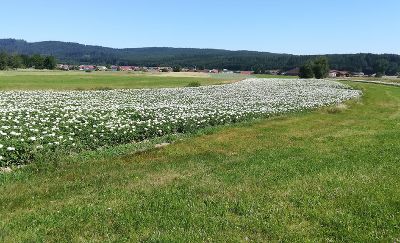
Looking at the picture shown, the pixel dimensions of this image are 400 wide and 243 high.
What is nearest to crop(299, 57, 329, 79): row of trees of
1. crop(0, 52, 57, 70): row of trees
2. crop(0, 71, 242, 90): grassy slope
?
crop(0, 71, 242, 90): grassy slope

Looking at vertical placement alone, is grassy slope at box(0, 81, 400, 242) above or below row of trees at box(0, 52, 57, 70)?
above

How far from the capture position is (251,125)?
2561 cm

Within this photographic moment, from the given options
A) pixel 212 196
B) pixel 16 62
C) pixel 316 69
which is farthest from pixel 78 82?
pixel 16 62

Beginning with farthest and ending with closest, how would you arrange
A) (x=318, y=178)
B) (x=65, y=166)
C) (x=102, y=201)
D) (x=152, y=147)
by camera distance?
(x=152, y=147) → (x=65, y=166) → (x=318, y=178) → (x=102, y=201)

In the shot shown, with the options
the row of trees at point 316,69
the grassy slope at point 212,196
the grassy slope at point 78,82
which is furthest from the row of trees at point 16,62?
the grassy slope at point 212,196

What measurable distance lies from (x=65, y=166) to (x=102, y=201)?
4026 millimetres

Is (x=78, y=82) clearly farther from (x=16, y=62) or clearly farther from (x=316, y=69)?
(x=16, y=62)

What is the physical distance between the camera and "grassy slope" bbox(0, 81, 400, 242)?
28.0 feet

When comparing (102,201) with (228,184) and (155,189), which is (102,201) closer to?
(155,189)

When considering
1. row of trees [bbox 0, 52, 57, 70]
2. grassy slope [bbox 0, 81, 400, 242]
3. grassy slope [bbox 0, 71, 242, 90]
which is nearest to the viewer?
grassy slope [bbox 0, 81, 400, 242]

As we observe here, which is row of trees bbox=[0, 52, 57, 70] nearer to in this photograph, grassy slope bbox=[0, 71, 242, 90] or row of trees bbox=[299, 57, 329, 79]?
grassy slope bbox=[0, 71, 242, 90]

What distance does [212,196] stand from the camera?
1073 centimetres

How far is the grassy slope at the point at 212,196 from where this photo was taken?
8.55m

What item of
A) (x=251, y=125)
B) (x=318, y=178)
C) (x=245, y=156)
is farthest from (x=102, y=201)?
(x=251, y=125)
